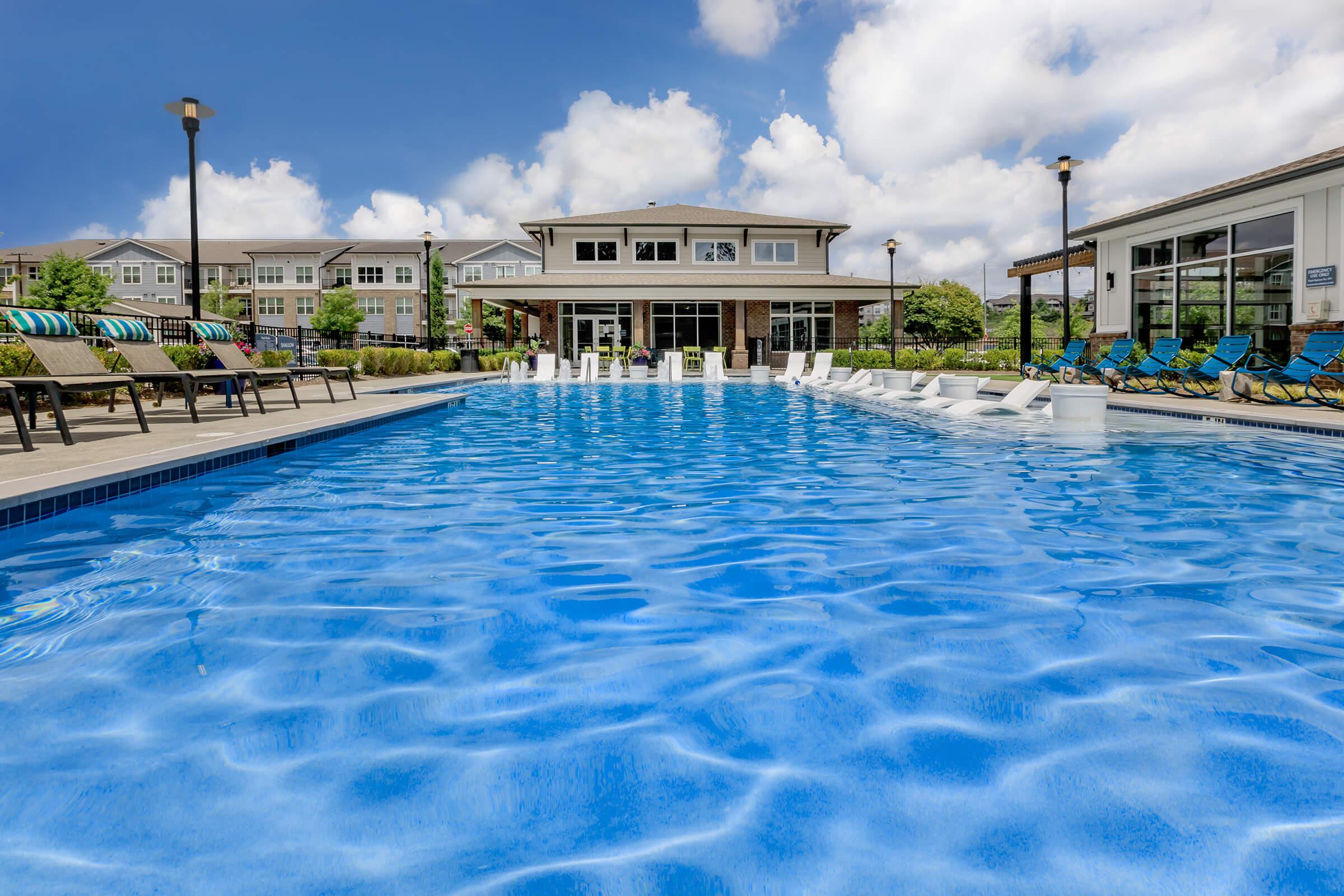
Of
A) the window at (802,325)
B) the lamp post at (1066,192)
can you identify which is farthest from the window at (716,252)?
the lamp post at (1066,192)

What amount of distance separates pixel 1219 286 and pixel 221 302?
190 ft

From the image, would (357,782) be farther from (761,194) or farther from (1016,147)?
(761,194)

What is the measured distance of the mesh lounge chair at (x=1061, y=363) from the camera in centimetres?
1661

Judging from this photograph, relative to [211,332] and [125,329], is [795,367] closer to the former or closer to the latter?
[211,332]

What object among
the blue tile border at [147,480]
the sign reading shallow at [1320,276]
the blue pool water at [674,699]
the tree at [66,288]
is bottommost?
the blue pool water at [674,699]

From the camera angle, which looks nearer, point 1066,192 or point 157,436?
point 157,436

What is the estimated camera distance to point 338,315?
52469 mm

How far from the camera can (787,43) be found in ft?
68.2

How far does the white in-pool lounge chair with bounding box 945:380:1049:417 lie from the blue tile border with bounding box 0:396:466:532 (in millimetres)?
8182

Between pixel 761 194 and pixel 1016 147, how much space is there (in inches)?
1105

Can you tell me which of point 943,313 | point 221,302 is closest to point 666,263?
point 221,302

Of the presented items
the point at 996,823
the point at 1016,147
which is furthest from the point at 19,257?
the point at 996,823

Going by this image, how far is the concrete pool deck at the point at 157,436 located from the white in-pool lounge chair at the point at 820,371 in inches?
408

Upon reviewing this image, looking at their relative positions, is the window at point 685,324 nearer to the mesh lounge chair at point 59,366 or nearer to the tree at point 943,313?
the mesh lounge chair at point 59,366
